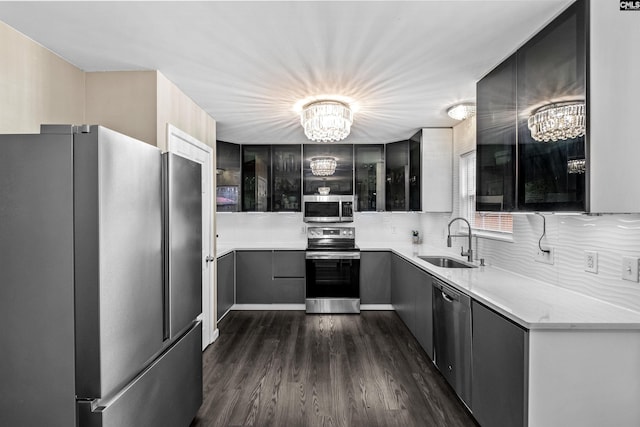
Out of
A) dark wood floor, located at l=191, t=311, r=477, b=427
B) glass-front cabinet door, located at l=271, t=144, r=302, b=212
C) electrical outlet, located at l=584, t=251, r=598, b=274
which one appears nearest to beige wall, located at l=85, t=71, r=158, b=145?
dark wood floor, located at l=191, t=311, r=477, b=427

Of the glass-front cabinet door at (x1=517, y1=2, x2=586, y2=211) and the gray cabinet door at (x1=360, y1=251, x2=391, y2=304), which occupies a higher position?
the glass-front cabinet door at (x1=517, y1=2, x2=586, y2=211)

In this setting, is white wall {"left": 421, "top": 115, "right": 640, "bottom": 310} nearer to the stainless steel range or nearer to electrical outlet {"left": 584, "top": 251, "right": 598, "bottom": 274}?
electrical outlet {"left": 584, "top": 251, "right": 598, "bottom": 274}

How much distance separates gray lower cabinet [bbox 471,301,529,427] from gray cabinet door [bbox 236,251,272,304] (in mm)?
2974

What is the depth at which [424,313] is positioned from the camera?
301cm

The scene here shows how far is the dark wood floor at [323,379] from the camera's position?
2225 mm

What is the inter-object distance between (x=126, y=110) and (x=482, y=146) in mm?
2584

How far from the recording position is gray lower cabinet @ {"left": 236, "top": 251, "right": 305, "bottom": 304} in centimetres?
453

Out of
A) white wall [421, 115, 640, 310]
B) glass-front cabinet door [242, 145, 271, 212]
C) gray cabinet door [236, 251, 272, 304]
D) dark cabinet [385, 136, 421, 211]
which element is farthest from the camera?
glass-front cabinet door [242, 145, 271, 212]

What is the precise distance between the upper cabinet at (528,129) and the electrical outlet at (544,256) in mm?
456

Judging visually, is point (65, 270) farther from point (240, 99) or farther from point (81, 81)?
point (240, 99)

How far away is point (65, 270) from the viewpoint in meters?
1.20

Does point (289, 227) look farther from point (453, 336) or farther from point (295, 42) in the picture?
point (295, 42)

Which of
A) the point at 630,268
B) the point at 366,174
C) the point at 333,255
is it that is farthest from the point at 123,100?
the point at 630,268

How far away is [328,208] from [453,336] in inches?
104
